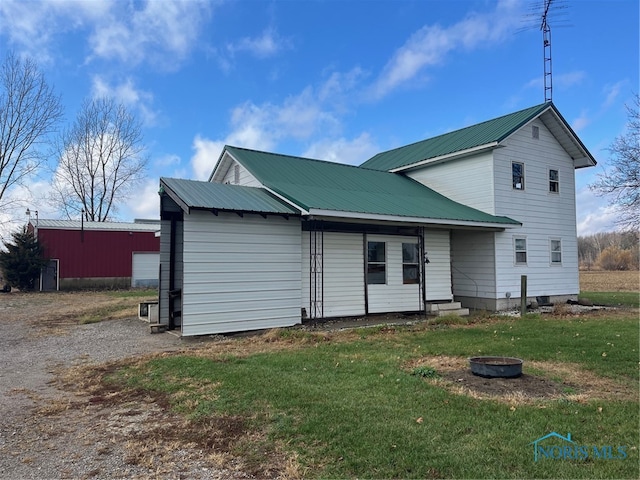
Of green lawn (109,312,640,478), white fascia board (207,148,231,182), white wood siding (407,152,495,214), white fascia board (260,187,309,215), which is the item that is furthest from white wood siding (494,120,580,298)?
white fascia board (207,148,231,182)

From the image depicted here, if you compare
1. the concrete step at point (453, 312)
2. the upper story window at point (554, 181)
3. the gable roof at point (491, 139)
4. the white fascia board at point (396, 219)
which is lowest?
the concrete step at point (453, 312)

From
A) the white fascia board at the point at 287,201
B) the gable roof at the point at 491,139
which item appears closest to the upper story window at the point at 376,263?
the white fascia board at the point at 287,201

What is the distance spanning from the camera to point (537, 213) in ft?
52.9

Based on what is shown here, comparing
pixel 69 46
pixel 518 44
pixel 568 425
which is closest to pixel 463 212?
pixel 518 44

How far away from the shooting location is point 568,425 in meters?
4.01

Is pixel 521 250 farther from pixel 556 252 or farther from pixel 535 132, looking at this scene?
pixel 535 132

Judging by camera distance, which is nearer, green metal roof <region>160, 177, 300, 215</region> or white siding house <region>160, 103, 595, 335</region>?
green metal roof <region>160, 177, 300, 215</region>

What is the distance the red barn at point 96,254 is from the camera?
85.9 ft

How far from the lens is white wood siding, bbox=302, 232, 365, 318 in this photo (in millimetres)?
11500

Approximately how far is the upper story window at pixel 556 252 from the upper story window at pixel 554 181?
1.96 metres

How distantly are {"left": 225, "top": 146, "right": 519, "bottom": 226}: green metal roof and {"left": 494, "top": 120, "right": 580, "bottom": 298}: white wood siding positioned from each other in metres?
1.16

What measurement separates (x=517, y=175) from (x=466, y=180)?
70.5 inches

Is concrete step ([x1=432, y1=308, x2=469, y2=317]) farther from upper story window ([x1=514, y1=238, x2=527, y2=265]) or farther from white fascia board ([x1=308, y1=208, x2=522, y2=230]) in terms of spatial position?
upper story window ([x1=514, y1=238, x2=527, y2=265])

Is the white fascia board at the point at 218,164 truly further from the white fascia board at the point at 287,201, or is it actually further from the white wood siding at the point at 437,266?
the white wood siding at the point at 437,266
